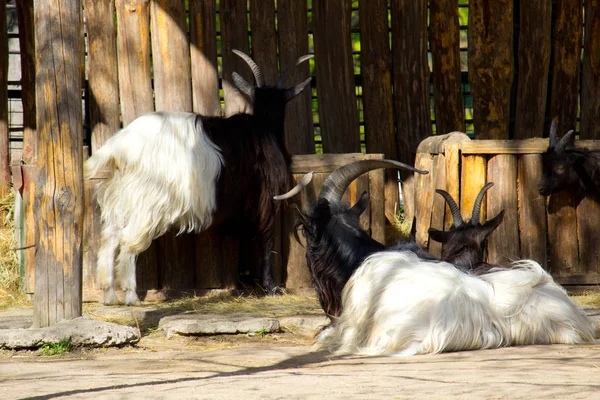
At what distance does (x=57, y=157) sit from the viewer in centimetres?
632

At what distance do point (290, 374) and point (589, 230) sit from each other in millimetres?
4038

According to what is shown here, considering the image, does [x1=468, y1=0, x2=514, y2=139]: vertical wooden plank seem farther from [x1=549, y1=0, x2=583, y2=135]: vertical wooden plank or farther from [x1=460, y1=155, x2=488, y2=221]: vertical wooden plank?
[x1=460, y1=155, x2=488, y2=221]: vertical wooden plank

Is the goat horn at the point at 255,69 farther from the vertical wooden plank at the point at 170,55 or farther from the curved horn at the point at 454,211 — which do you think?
the curved horn at the point at 454,211

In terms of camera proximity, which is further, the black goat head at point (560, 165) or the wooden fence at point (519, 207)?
the wooden fence at point (519, 207)

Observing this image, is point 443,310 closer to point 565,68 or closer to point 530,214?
point 530,214

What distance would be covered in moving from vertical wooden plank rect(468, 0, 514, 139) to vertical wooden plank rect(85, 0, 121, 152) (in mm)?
3468

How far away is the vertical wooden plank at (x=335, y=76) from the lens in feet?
31.6

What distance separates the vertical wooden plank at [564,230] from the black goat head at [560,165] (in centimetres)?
15

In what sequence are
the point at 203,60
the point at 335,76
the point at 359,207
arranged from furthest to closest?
1. the point at 335,76
2. the point at 203,60
3. the point at 359,207

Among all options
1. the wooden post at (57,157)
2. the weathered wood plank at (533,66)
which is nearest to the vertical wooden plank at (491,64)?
the weathered wood plank at (533,66)

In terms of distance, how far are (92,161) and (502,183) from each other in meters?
3.32

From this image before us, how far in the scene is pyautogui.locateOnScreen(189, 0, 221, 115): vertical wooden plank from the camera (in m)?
8.98

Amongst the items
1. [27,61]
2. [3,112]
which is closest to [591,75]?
[27,61]

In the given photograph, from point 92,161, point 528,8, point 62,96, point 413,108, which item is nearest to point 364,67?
point 413,108
